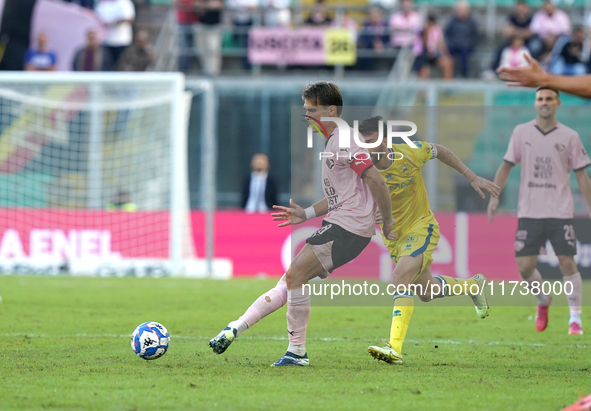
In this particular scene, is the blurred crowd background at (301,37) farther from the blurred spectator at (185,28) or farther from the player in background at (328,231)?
the player in background at (328,231)

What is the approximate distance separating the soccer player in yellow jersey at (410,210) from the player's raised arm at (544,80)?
84.8 inches

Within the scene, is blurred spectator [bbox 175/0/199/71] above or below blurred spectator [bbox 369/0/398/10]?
below

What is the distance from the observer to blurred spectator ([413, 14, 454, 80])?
1955 centimetres

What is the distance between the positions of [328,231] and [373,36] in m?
15.0

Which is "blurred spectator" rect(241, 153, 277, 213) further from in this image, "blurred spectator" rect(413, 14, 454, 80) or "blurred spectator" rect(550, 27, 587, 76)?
"blurred spectator" rect(550, 27, 587, 76)

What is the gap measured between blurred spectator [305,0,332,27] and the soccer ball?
14346mm

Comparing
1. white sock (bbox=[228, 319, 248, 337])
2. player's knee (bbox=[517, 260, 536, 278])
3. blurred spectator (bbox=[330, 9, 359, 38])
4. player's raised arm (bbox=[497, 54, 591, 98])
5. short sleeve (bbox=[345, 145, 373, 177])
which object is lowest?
player's knee (bbox=[517, 260, 536, 278])

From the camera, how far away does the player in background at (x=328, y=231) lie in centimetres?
635

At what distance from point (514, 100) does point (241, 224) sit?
6.83m

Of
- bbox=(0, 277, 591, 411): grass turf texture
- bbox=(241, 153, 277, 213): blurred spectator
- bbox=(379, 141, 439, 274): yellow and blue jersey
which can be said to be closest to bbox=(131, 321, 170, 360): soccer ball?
bbox=(0, 277, 591, 411): grass turf texture

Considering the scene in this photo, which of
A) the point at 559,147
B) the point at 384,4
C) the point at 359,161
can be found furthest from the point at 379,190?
the point at 384,4

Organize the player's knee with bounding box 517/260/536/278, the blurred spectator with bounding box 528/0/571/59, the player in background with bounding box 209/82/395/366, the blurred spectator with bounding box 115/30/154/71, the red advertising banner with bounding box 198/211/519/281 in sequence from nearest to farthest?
the player in background with bounding box 209/82/395/366 → the player's knee with bounding box 517/260/536/278 → the red advertising banner with bounding box 198/211/519/281 → the blurred spectator with bounding box 115/30/154/71 → the blurred spectator with bounding box 528/0/571/59

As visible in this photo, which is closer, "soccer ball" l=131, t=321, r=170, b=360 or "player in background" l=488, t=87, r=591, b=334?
"soccer ball" l=131, t=321, r=170, b=360

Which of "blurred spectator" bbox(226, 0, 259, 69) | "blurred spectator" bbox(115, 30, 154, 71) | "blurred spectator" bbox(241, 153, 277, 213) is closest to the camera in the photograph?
"blurred spectator" bbox(241, 153, 277, 213)
